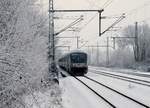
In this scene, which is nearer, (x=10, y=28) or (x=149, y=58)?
(x=10, y=28)

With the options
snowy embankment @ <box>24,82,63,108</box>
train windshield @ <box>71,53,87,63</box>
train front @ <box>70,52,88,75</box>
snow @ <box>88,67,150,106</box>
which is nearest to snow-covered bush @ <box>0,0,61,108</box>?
snowy embankment @ <box>24,82,63,108</box>

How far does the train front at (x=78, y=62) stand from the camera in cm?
4356

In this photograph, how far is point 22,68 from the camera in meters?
10.5

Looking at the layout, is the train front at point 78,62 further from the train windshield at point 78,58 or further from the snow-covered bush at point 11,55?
the snow-covered bush at point 11,55

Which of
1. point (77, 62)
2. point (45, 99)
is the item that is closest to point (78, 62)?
point (77, 62)

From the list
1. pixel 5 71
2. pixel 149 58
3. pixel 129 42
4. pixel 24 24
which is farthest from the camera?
pixel 129 42

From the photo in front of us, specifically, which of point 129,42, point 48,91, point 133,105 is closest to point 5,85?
point 133,105

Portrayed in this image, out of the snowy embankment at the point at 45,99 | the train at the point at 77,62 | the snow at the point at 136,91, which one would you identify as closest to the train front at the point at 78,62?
the train at the point at 77,62

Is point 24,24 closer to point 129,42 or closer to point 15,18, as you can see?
point 15,18

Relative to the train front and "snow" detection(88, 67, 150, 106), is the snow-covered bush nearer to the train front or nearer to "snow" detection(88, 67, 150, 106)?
"snow" detection(88, 67, 150, 106)

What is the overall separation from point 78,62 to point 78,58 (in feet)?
1.70

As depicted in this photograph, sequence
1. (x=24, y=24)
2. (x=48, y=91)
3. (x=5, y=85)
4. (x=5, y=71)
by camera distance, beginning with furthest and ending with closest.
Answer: (x=48, y=91), (x=24, y=24), (x=5, y=85), (x=5, y=71)

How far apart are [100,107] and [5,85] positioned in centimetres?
658

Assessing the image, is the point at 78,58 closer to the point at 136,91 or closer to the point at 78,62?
the point at 78,62
